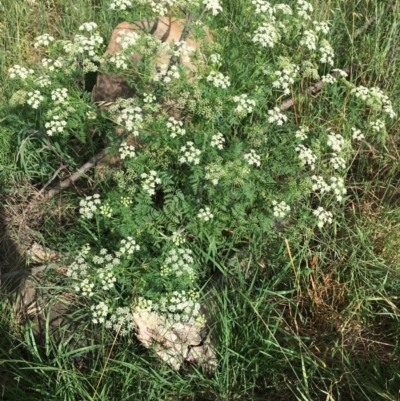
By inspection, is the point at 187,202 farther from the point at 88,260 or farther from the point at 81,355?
the point at 81,355

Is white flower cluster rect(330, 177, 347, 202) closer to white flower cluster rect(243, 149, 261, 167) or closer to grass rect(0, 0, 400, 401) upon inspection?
grass rect(0, 0, 400, 401)

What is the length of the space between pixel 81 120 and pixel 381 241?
282cm

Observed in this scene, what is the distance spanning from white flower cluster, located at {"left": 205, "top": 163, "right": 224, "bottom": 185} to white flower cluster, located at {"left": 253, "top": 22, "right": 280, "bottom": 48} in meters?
1.14

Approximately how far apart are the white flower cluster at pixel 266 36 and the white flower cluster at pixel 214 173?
44.7 inches

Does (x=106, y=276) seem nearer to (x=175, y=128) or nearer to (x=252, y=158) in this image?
(x=175, y=128)

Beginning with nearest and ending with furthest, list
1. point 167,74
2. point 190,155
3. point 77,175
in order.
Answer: point 190,155, point 167,74, point 77,175

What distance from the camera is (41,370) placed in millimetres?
2963

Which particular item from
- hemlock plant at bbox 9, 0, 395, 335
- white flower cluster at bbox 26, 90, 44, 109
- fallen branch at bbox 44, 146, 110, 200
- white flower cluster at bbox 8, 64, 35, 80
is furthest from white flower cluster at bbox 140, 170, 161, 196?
white flower cluster at bbox 8, 64, 35, 80

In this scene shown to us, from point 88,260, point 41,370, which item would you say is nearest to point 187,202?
point 88,260

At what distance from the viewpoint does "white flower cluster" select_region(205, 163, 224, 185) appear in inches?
115

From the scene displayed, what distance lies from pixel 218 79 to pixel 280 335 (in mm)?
2089

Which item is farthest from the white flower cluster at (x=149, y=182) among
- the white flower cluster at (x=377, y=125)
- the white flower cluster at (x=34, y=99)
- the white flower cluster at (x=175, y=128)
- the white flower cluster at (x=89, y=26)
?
the white flower cluster at (x=377, y=125)

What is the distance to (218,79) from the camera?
326 centimetres

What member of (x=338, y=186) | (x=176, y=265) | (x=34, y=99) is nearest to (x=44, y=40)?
(x=34, y=99)
